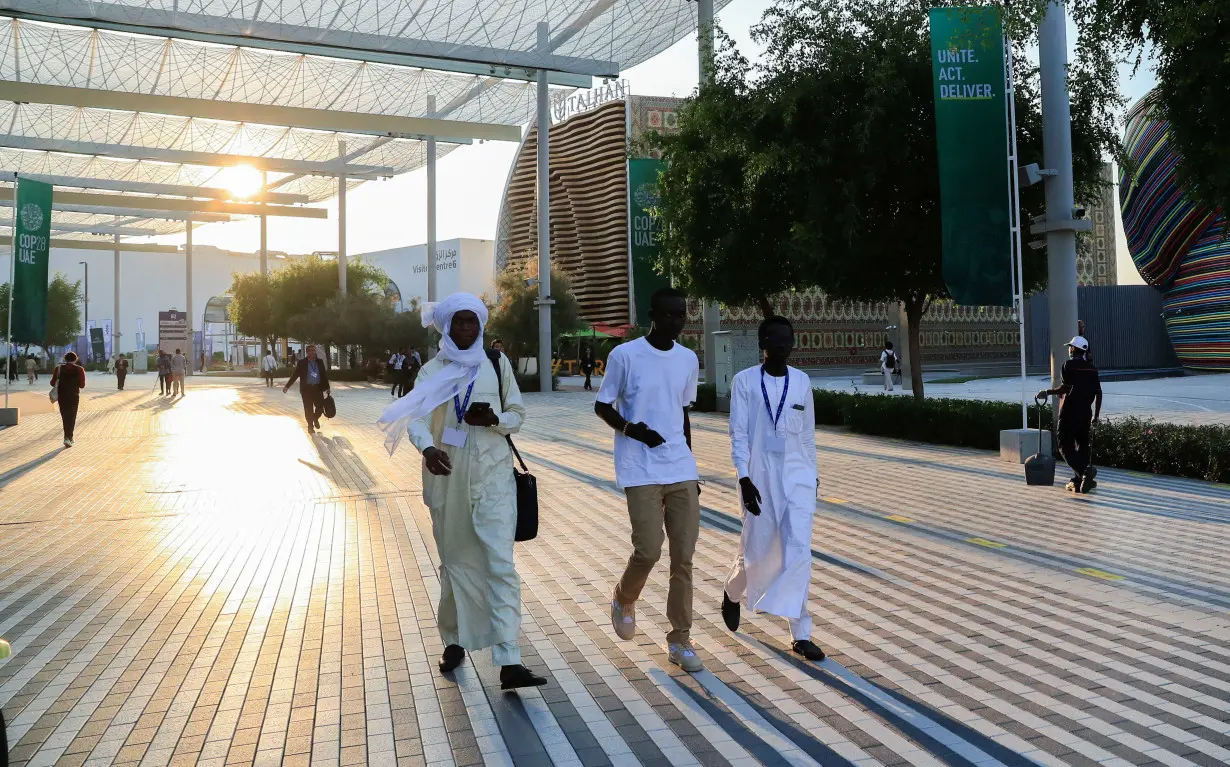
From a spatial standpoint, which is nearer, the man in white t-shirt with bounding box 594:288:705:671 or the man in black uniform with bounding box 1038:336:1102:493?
the man in white t-shirt with bounding box 594:288:705:671

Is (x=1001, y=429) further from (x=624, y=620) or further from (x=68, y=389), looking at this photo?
(x=68, y=389)

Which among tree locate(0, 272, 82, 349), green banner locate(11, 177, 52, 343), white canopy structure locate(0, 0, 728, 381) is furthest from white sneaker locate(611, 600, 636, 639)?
tree locate(0, 272, 82, 349)

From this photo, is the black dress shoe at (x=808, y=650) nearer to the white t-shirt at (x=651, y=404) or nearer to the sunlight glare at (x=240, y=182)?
the white t-shirt at (x=651, y=404)

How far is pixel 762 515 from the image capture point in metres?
5.36

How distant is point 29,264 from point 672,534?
67.6 ft

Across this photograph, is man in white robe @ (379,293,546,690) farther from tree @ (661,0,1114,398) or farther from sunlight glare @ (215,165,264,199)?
sunlight glare @ (215,165,264,199)

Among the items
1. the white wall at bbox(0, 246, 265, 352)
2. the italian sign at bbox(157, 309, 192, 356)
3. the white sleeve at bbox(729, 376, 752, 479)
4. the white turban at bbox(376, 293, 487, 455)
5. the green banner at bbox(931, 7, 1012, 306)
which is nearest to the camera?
the white turban at bbox(376, 293, 487, 455)

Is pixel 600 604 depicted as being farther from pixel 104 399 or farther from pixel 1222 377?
pixel 104 399

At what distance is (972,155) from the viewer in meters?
13.5

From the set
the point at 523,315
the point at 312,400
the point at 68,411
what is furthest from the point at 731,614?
the point at 523,315

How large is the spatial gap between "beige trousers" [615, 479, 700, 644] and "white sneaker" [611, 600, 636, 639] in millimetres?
259

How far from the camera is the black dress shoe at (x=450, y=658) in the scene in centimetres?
516

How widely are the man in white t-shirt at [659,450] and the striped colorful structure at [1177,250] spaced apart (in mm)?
28935

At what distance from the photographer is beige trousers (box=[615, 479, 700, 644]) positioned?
200 inches
